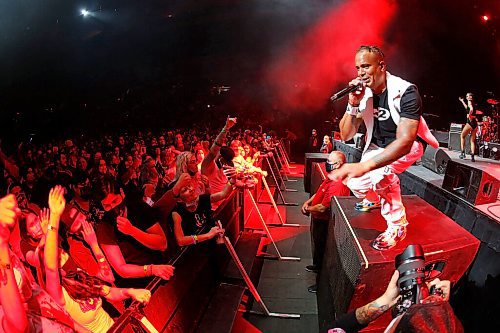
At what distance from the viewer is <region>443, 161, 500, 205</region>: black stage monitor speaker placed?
414 cm

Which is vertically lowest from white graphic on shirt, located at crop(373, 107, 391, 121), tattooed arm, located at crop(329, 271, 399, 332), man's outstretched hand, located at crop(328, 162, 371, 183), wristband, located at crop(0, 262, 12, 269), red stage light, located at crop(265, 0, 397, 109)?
tattooed arm, located at crop(329, 271, 399, 332)

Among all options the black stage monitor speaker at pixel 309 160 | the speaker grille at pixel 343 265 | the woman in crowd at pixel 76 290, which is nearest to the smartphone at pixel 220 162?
the speaker grille at pixel 343 265

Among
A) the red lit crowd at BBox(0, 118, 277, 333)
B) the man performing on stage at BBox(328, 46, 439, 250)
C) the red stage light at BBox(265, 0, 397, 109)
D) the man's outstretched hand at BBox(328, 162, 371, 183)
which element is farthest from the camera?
the red stage light at BBox(265, 0, 397, 109)

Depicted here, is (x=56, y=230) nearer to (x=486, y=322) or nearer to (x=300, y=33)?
(x=486, y=322)

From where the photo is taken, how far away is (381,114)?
10.5 ft

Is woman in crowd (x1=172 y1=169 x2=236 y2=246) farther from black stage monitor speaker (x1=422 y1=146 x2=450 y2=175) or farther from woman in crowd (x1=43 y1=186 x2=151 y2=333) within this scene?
black stage monitor speaker (x1=422 y1=146 x2=450 y2=175)

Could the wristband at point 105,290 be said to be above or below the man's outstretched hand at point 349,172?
below

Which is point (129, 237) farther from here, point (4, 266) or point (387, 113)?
point (387, 113)

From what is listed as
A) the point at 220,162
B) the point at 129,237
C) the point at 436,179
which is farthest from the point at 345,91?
the point at 220,162

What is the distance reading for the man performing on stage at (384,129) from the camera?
2.80m

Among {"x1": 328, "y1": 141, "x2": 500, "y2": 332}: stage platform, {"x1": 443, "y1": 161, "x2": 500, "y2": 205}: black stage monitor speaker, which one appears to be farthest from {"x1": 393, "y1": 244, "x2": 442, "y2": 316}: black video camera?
{"x1": 443, "y1": 161, "x2": 500, "y2": 205}: black stage monitor speaker

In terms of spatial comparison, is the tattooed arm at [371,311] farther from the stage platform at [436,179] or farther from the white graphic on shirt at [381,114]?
the stage platform at [436,179]

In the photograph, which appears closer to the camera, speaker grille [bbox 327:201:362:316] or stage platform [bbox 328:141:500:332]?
speaker grille [bbox 327:201:362:316]

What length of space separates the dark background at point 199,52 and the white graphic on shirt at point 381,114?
9127 mm
